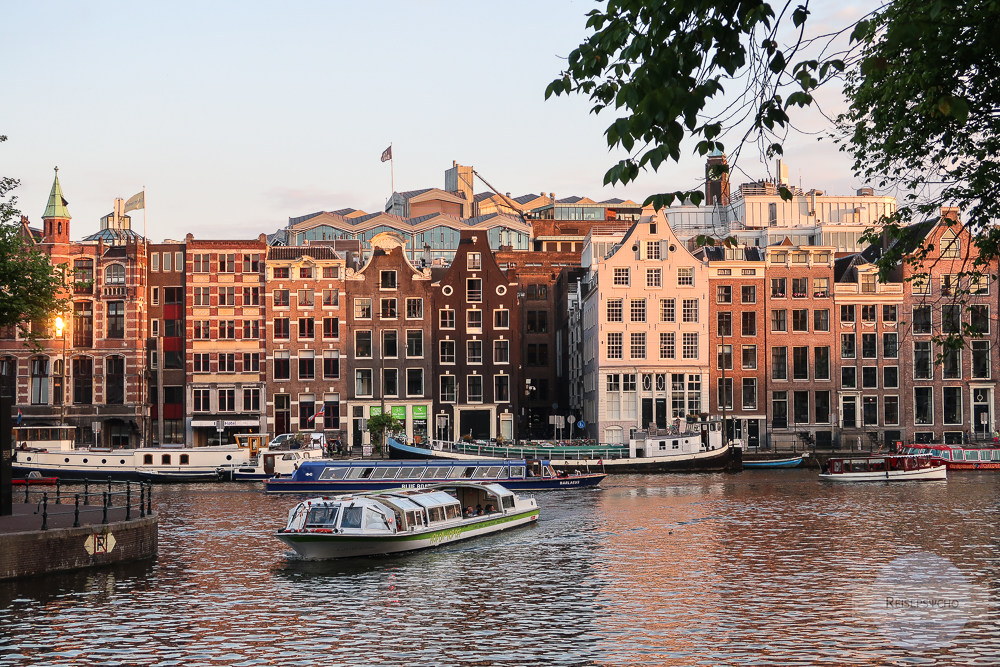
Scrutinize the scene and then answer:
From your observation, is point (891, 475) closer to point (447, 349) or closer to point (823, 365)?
point (823, 365)

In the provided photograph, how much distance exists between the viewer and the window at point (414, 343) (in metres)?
113

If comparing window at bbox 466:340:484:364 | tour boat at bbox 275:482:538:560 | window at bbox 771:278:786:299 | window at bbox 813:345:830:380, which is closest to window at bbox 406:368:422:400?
window at bbox 466:340:484:364

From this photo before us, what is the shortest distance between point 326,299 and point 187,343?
13123 mm

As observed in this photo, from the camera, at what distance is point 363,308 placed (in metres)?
113

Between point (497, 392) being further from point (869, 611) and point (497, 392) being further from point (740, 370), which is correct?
point (869, 611)

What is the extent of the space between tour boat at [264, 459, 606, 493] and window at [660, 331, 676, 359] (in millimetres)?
35113

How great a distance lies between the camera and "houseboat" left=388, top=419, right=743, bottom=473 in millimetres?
94875

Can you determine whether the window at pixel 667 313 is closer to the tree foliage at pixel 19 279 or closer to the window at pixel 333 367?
the window at pixel 333 367

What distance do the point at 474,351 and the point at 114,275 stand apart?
33361 mm

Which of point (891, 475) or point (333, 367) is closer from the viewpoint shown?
point (891, 475)

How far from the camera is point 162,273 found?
113000 millimetres

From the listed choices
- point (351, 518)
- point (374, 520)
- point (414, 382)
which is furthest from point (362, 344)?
point (351, 518)

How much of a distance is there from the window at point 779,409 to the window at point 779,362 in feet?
5.37

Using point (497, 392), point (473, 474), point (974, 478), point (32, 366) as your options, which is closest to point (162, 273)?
point (32, 366)
